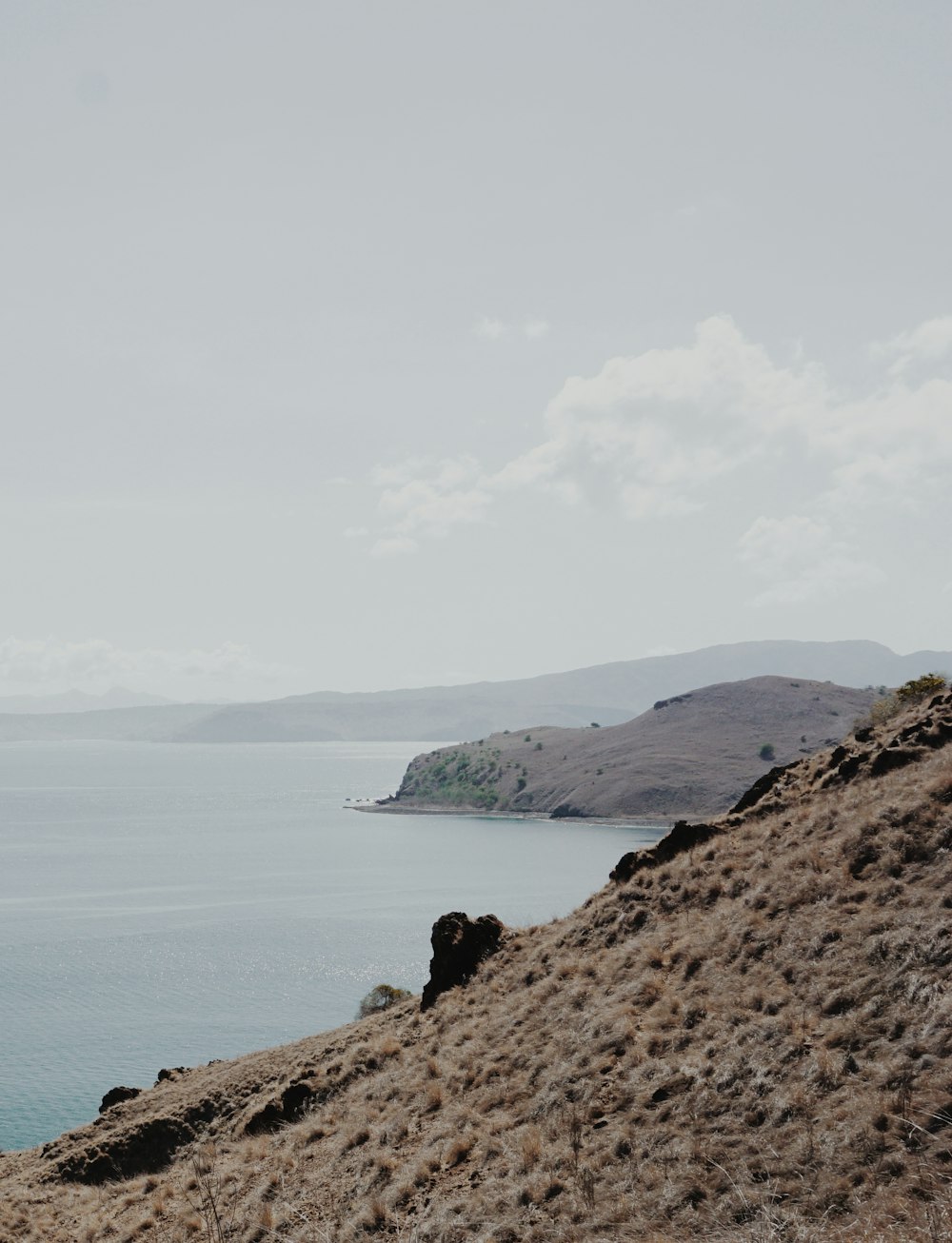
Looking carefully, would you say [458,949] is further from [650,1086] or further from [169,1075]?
[650,1086]

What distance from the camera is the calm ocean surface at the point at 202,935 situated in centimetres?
7169

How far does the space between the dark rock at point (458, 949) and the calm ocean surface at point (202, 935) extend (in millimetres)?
41537

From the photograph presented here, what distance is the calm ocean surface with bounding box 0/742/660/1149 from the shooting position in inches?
2822

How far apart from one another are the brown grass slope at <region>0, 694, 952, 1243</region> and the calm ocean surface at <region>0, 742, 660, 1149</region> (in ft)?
136

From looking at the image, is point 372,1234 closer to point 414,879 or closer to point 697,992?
point 697,992

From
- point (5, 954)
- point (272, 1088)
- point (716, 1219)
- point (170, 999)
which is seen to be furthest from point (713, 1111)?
point (5, 954)

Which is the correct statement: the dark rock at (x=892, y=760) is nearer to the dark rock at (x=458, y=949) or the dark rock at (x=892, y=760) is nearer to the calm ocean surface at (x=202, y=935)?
the dark rock at (x=458, y=949)

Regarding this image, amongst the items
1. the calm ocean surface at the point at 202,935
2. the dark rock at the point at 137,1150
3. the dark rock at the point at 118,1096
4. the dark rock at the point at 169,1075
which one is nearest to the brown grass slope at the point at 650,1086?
the dark rock at the point at 137,1150

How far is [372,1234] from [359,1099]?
20.2 ft

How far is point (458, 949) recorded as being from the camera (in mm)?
25375

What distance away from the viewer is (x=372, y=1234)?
1377cm

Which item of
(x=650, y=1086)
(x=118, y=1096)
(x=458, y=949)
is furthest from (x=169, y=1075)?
(x=650, y=1086)

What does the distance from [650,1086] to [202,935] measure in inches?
4254

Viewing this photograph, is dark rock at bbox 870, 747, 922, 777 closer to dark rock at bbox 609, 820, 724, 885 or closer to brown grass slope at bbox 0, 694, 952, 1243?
brown grass slope at bbox 0, 694, 952, 1243
